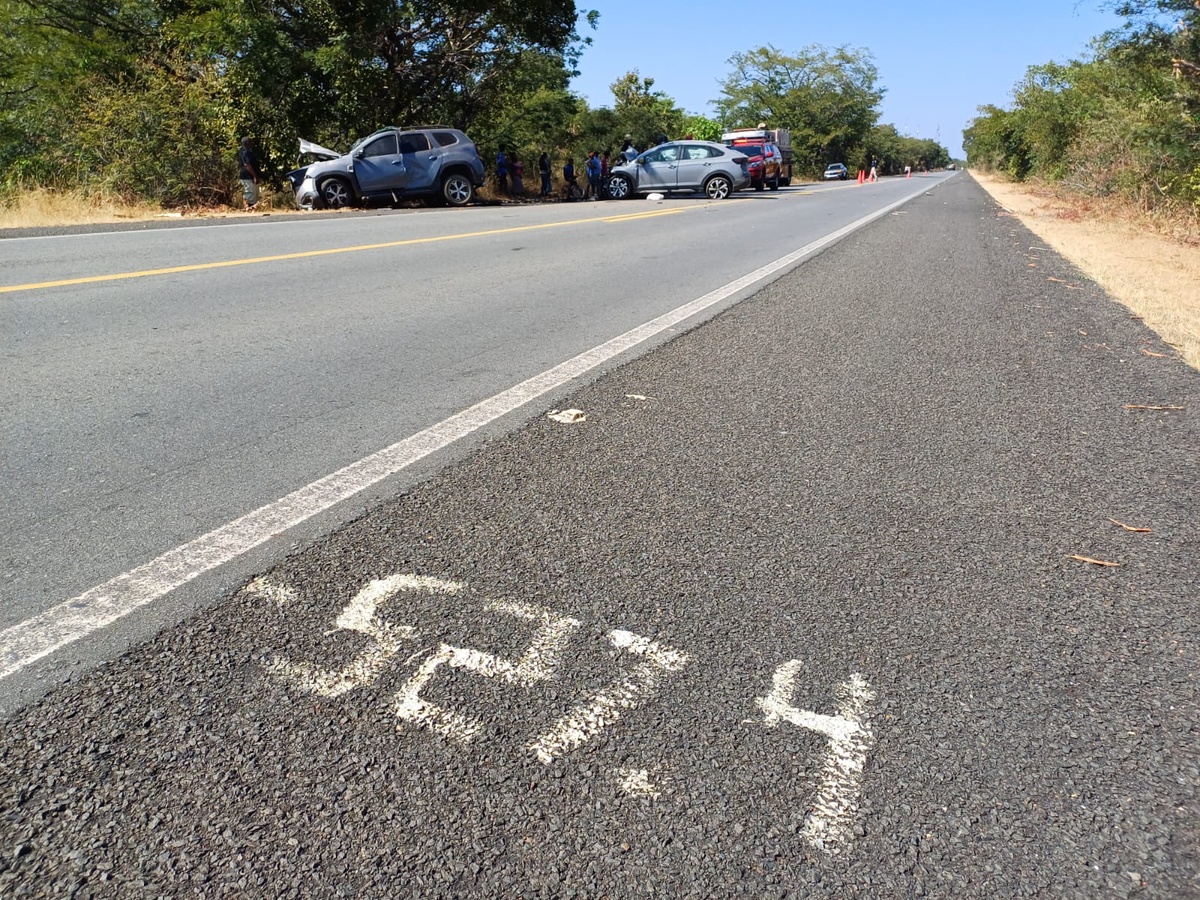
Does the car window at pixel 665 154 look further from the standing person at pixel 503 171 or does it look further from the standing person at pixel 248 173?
the standing person at pixel 248 173

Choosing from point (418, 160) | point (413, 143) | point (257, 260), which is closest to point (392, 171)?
point (418, 160)

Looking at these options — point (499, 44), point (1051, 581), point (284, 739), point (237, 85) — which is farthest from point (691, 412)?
point (499, 44)

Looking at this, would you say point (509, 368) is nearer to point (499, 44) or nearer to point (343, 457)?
point (343, 457)

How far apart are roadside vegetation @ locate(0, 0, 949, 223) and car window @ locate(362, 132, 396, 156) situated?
376 cm

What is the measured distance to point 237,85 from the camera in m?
21.9

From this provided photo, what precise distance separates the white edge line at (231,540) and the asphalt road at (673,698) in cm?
22

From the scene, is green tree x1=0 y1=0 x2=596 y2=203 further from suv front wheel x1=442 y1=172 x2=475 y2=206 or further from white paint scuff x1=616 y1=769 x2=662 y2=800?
white paint scuff x1=616 y1=769 x2=662 y2=800

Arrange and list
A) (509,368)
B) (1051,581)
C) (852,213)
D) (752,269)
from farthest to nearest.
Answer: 1. (852,213)
2. (752,269)
3. (509,368)
4. (1051,581)

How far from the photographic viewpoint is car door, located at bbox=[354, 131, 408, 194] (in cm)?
1975

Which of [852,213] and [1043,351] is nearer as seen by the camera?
[1043,351]

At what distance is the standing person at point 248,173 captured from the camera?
2002 cm

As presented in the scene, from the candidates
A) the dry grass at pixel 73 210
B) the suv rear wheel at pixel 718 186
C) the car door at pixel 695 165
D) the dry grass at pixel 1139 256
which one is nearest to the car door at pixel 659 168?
Answer: the car door at pixel 695 165

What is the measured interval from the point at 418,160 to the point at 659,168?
340 inches

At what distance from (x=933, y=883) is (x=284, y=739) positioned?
1391mm
